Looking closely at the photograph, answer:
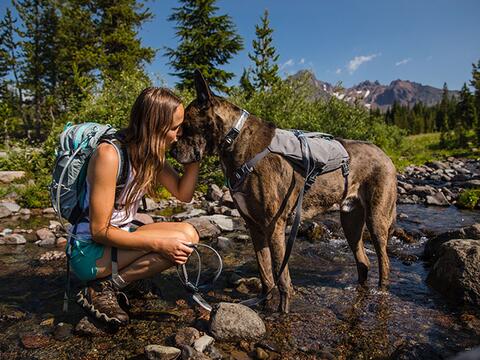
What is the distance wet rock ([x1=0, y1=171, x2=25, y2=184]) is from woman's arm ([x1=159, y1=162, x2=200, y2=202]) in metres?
10.8

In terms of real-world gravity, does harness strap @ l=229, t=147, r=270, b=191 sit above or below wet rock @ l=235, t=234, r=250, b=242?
above

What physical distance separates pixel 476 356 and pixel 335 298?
4.78 m

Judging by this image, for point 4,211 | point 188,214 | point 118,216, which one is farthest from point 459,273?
point 4,211

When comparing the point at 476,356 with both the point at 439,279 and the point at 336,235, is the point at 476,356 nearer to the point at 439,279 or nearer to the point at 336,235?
the point at 439,279

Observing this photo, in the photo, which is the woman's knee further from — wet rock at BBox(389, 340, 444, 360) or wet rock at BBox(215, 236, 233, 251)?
wet rock at BBox(215, 236, 233, 251)

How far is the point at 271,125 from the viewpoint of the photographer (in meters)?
4.70

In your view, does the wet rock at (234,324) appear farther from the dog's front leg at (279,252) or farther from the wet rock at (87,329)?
the wet rock at (87,329)

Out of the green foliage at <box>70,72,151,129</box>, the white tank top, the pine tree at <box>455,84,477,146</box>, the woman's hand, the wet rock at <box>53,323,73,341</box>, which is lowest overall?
the wet rock at <box>53,323,73,341</box>

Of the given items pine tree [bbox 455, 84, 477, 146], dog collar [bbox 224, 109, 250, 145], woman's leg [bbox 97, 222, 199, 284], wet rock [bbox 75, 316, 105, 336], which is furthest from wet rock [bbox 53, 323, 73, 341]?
pine tree [bbox 455, 84, 477, 146]

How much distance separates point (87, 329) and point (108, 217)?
137cm

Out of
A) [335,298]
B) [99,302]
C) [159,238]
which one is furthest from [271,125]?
[99,302]

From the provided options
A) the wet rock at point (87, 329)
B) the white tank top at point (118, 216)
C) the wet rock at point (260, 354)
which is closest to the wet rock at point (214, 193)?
the white tank top at point (118, 216)

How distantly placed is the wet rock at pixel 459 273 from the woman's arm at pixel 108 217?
13.3ft

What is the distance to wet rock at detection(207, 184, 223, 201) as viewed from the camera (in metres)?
12.6
